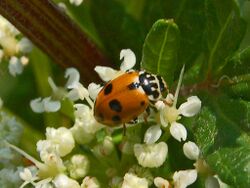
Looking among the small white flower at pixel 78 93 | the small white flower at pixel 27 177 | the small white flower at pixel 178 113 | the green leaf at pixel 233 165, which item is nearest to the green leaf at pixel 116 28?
the small white flower at pixel 78 93

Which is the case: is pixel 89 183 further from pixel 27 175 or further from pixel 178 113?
pixel 178 113

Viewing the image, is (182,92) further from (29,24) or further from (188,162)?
(29,24)

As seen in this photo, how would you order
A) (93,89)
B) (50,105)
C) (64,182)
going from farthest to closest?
(50,105) → (93,89) → (64,182)

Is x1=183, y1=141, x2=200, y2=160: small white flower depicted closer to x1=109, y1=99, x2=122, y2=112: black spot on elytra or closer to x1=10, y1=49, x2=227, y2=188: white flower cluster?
x1=10, y1=49, x2=227, y2=188: white flower cluster

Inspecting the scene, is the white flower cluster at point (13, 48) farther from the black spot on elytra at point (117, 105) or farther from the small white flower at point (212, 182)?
the small white flower at point (212, 182)

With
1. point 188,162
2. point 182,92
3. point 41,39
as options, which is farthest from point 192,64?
point 41,39

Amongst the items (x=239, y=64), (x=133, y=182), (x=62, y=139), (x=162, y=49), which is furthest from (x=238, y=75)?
(x=62, y=139)
